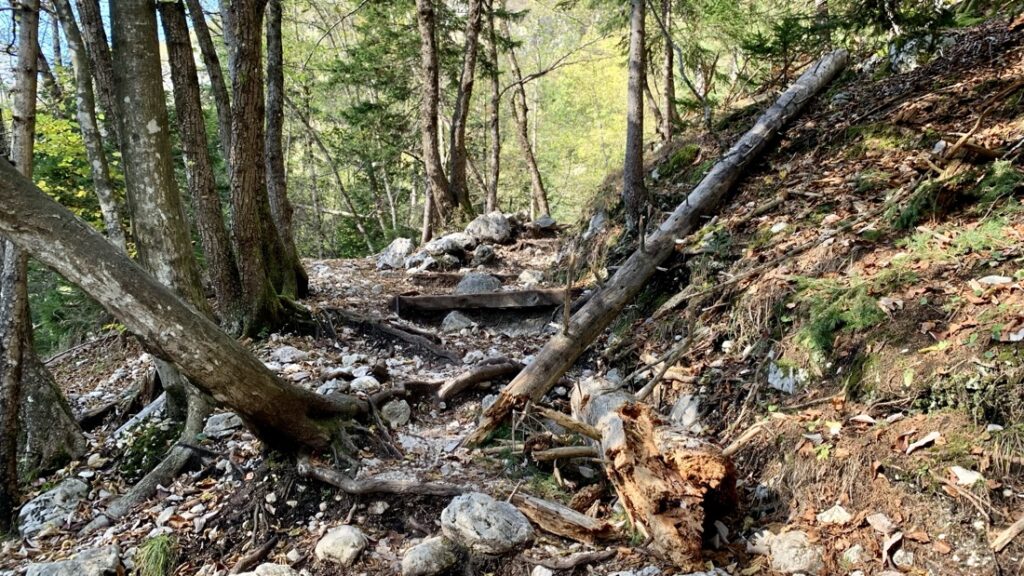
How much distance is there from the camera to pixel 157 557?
352 cm

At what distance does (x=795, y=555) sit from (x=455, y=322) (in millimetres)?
5701

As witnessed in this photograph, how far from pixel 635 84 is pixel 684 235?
227 cm

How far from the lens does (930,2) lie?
279 inches

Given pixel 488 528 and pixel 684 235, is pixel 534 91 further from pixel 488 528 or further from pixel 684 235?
pixel 488 528

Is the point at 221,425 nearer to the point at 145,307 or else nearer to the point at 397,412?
the point at 397,412

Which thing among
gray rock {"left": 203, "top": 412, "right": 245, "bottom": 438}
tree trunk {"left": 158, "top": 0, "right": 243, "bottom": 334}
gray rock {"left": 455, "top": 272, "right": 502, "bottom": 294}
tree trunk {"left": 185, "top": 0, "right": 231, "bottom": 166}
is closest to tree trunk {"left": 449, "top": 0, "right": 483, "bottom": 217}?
gray rock {"left": 455, "top": 272, "right": 502, "bottom": 294}

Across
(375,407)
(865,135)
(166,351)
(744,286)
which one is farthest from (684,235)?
(166,351)

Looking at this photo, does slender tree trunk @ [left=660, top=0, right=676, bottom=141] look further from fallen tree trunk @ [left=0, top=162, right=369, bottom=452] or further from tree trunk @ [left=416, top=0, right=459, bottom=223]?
fallen tree trunk @ [left=0, top=162, right=369, bottom=452]

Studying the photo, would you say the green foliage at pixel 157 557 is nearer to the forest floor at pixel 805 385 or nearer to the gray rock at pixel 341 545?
the forest floor at pixel 805 385

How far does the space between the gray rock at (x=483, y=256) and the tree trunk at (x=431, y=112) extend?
2.38 meters

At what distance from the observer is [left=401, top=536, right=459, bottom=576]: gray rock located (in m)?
3.20

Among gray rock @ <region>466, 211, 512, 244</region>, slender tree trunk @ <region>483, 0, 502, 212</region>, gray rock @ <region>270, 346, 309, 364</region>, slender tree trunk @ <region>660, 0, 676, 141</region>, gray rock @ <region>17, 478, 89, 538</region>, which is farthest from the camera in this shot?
slender tree trunk @ <region>483, 0, 502, 212</region>

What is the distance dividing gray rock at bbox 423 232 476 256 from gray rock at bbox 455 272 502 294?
187 cm

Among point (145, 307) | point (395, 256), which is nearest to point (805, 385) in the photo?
point (145, 307)
